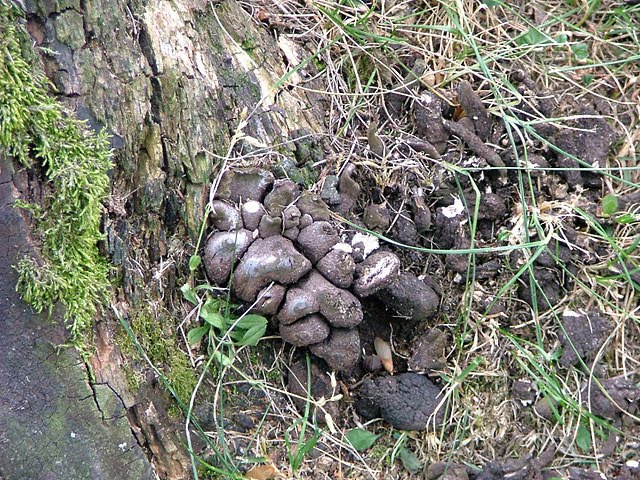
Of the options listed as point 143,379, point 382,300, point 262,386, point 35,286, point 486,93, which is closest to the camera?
point 35,286

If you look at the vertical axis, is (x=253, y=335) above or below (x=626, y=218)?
above

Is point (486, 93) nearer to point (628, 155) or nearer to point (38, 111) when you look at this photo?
point (628, 155)

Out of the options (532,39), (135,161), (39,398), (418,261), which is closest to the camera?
(39,398)

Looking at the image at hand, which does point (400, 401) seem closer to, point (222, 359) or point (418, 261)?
point (418, 261)

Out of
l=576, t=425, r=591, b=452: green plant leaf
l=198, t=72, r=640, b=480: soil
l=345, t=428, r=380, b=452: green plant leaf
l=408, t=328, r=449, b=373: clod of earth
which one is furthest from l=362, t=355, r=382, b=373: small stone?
l=576, t=425, r=591, b=452: green plant leaf

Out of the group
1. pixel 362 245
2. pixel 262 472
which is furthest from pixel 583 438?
pixel 262 472

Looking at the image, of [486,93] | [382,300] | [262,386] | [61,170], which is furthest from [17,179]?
[486,93]

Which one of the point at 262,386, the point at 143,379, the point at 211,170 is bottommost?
the point at 262,386
